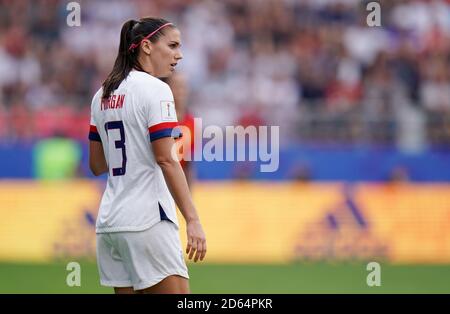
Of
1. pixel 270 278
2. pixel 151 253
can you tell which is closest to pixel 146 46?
pixel 151 253

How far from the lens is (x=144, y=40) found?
19.7 feet

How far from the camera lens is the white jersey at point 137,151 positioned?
577 cm

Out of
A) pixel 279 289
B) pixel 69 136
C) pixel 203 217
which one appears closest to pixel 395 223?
pixel 203 217

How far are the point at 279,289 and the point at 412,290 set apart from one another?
4.96ft

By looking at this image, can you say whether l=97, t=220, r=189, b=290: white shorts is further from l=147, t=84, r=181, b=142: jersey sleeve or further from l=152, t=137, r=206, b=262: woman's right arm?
l=147, t=84, r=181, b=142: jersey sleeve

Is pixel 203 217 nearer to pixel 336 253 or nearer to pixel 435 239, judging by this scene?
pixel 336 253

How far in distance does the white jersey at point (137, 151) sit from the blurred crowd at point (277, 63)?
→ 11206 millimetres

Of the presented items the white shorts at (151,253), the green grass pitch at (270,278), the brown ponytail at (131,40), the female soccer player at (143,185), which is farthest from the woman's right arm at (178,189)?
the green grass pitch at (270,278)

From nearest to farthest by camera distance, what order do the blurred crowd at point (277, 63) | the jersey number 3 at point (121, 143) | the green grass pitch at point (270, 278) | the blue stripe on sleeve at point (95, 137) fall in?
the jersey number 3 at point (121, 143) → the blue stripe on sleeve at point (95, 137) → the green grass pitch at point (270, 278) → the blurred crowd at point (277, 63)

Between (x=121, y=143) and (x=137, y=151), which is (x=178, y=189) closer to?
(x=137, y=151)

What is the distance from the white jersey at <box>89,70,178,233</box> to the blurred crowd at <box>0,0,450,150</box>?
11.2 meters

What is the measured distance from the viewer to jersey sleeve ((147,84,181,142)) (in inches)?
226

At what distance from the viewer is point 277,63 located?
64.0 feet

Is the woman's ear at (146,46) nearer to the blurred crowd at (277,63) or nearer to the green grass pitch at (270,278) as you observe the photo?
the green grass pitch at (270,278)
